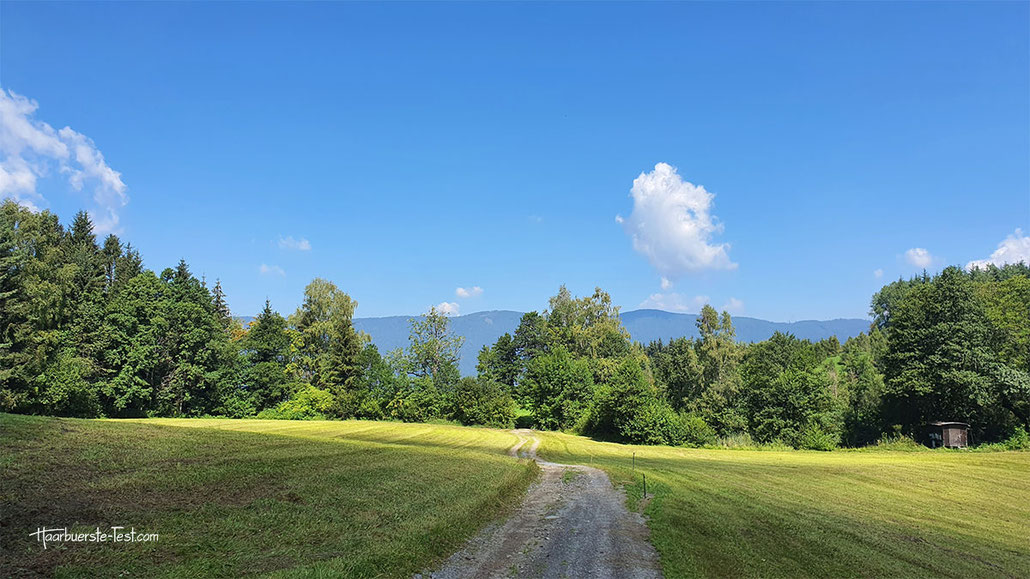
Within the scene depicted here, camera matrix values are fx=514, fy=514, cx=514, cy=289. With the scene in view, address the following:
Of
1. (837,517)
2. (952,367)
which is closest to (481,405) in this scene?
(952,367)

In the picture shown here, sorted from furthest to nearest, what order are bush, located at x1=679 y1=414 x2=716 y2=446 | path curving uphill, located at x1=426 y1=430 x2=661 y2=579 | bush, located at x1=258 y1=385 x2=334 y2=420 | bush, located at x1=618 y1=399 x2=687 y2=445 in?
bush, located at x1=258 y1=385 x2=334 y2=420 → bush, located at x1=618 y1=399 x2=687 y2=445 → bush, located at x1=679 y1=414 x2=716 y2=446 → path curving uphill, located at x1=426 y1=430 x2=661 y2=579

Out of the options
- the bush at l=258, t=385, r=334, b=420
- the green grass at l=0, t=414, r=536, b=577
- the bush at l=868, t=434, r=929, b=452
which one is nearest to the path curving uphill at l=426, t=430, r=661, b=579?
the green grass at l=0, t=414, r=536, b=577

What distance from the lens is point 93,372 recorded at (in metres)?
65.5

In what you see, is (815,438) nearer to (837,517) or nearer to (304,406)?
(837,517)

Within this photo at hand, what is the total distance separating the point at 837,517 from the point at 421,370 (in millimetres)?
84136

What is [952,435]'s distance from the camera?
61.2 metres

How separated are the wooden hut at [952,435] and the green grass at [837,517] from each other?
55.3 feet

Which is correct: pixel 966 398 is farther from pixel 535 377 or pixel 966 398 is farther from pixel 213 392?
pixel 213 392

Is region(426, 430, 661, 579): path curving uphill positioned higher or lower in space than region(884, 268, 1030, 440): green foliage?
lower

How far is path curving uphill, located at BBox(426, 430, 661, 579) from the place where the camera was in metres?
13.6

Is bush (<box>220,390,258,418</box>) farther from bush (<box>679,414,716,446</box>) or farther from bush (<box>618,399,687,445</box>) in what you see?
bush (<box>679,414,716,446</box>)

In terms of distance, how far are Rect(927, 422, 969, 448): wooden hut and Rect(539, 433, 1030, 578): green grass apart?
16861 millimetres

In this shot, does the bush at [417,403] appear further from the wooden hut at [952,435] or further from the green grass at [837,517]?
the wooden hut at [952,435]

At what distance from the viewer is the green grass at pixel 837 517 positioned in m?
15.9
